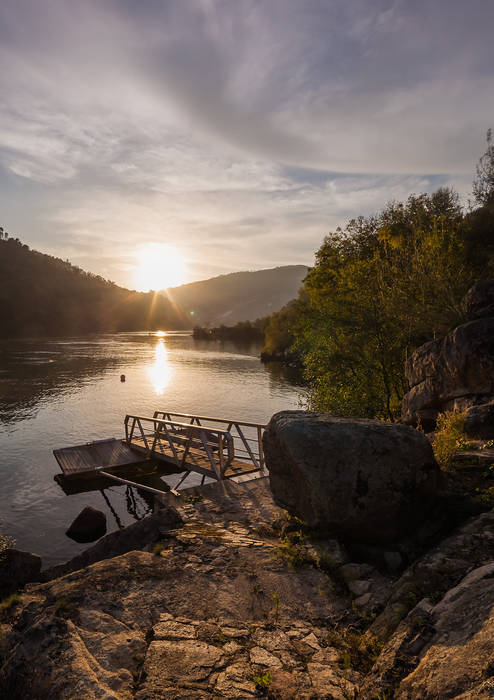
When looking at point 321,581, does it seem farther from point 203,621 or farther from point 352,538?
point 203,621

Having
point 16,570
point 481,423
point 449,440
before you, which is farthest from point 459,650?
point 16,570

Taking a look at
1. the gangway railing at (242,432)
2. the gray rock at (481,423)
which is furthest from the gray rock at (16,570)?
the gray rock at (481,423)

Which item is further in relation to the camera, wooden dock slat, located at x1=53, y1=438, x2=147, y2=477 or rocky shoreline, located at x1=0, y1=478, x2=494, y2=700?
wooden dock slat, located at x1=53, y1=438, x2=147, y2=477

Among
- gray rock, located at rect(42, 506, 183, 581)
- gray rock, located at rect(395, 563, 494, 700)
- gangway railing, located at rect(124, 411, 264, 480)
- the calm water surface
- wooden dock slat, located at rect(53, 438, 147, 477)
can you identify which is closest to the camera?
gray rock, located at rect(395, 563, 494, 700)

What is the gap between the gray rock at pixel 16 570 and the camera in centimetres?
1034

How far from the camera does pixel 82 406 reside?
39438 mm

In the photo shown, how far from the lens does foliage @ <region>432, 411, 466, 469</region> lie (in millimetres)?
8102

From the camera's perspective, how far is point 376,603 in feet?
17.1

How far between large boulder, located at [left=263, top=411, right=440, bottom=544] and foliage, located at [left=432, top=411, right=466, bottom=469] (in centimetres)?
150

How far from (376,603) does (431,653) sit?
185cm

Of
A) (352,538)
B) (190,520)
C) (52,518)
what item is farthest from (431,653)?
(52,518)

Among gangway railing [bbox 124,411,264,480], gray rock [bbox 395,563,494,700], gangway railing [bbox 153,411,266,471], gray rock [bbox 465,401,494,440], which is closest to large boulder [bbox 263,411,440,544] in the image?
gray rock [bbox 395,563,494,700]

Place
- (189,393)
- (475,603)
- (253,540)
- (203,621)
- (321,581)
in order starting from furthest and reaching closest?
(189,393) < (253,540) < (321,581) < (203,621) < (475,603)

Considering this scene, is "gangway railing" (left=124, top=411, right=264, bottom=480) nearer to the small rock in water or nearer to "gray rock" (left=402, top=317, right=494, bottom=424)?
the small rock in water
